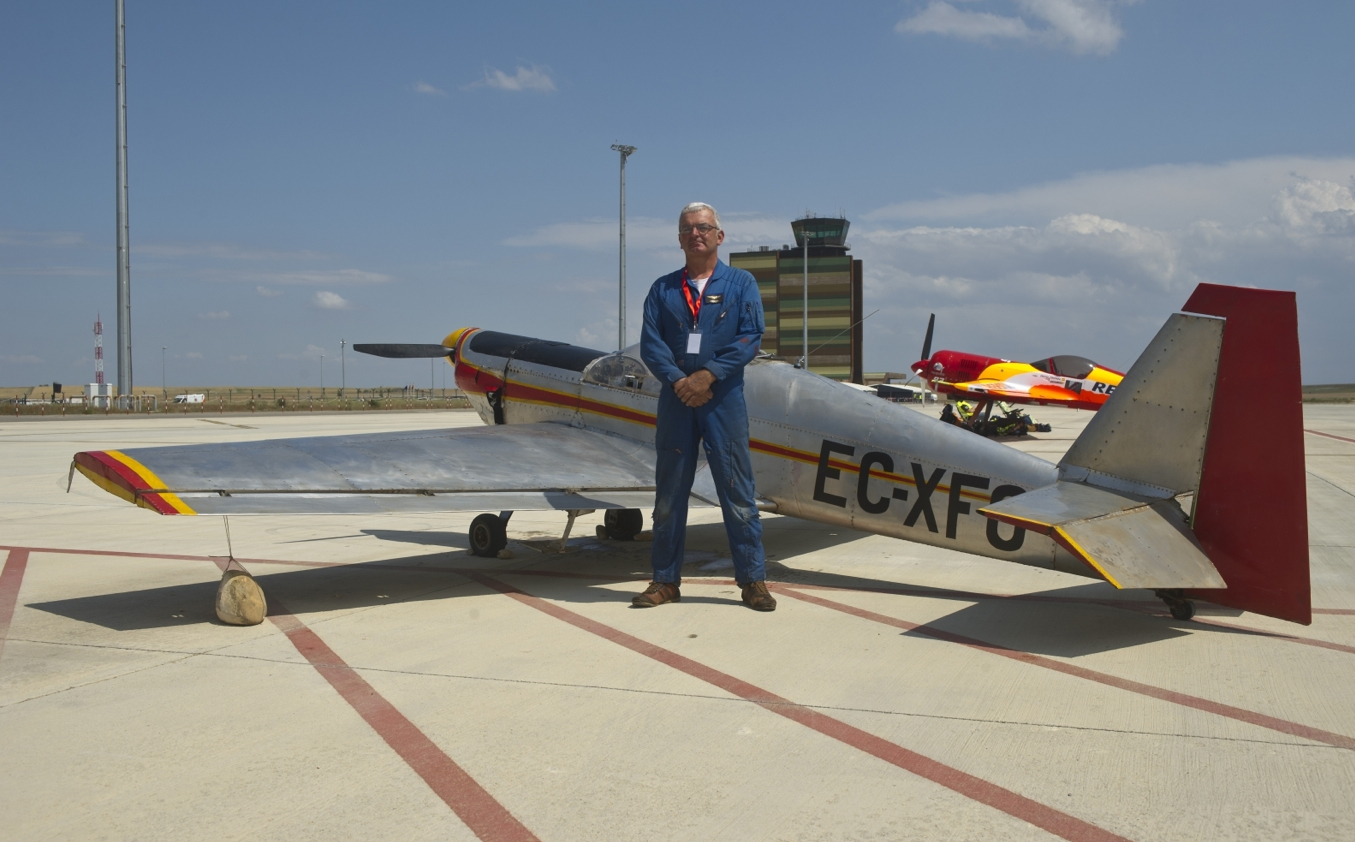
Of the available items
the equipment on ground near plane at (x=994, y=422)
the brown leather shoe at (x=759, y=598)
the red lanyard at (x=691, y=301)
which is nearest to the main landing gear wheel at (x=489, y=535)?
the brown leather shoe at (x=759, y=598)

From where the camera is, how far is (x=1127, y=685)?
4340 millimetres

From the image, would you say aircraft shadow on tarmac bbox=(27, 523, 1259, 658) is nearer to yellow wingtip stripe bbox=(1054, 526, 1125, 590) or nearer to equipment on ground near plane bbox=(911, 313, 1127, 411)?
yellow wingtip stripe bbox=(1054, 526, 1125, 590)

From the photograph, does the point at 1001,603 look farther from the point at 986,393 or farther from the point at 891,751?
the point at 986,393

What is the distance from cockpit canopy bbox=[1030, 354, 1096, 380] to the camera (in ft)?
92.6

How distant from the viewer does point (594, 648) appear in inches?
199

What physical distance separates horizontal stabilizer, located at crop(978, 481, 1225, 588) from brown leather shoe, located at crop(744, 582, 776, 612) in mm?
1716

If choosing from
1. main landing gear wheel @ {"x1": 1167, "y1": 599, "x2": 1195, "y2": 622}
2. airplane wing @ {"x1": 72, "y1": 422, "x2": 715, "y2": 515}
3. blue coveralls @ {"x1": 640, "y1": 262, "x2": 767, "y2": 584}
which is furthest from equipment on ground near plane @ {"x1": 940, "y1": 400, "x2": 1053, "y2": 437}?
blue coveralls @ {"x1": 640, "y1": 262, "x2": 767, "y2": 584}

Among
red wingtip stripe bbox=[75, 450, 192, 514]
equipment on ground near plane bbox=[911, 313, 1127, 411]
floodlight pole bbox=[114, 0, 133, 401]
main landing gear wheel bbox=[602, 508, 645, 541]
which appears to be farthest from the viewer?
floodlight pole bbox=[114, 0, 133, 401]

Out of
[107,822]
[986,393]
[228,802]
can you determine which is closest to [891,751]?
[228,802]

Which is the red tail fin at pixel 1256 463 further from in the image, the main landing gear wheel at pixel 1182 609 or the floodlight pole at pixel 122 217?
the floodlight pole at pixel 122 217

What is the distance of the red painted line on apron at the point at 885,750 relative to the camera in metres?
2.92

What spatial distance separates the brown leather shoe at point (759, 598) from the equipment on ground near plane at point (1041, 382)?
77.0ft

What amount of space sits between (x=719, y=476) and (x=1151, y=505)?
253 centimetres

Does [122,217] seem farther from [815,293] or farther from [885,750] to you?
[815,293]
